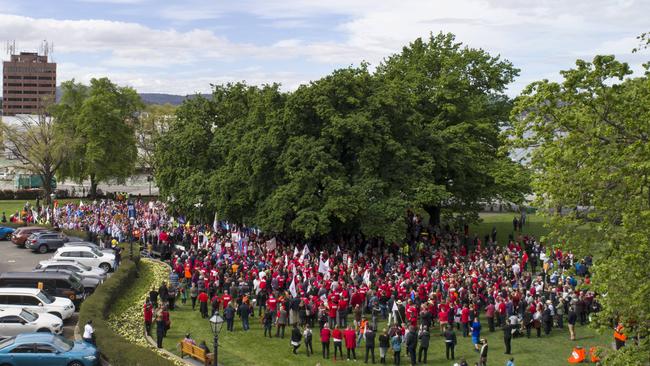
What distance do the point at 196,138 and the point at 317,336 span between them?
2503 cm

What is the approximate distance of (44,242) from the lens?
4450cm

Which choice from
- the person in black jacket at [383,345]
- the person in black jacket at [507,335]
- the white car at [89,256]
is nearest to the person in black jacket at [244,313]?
the person in black jacket at [383,345]

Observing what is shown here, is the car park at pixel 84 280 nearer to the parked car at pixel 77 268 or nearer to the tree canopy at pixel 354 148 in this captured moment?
the parked car at pixel 77 268

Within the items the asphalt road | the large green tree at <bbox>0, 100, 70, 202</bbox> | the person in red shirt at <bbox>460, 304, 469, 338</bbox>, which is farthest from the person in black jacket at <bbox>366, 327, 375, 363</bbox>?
the large green tree at <bbox>0, 100, 70, 202</bbox>

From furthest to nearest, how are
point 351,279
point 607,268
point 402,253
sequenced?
1. point 402,253
2. point 351,279
3. point 607,268

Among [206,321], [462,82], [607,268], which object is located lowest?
[206,321]

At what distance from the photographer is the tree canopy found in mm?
38875

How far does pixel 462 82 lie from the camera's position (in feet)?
157

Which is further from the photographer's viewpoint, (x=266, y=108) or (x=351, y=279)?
(x=266, y=108)

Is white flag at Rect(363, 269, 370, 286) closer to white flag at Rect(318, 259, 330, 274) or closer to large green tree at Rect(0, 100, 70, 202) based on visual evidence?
white flag at Rect(318, 259, 330, 274)

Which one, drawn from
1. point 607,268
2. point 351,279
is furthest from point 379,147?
point 607,268

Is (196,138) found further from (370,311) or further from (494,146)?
(370,311)

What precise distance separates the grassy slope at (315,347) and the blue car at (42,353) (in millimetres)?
4359

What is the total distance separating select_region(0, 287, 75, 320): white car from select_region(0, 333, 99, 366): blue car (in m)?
5.30
